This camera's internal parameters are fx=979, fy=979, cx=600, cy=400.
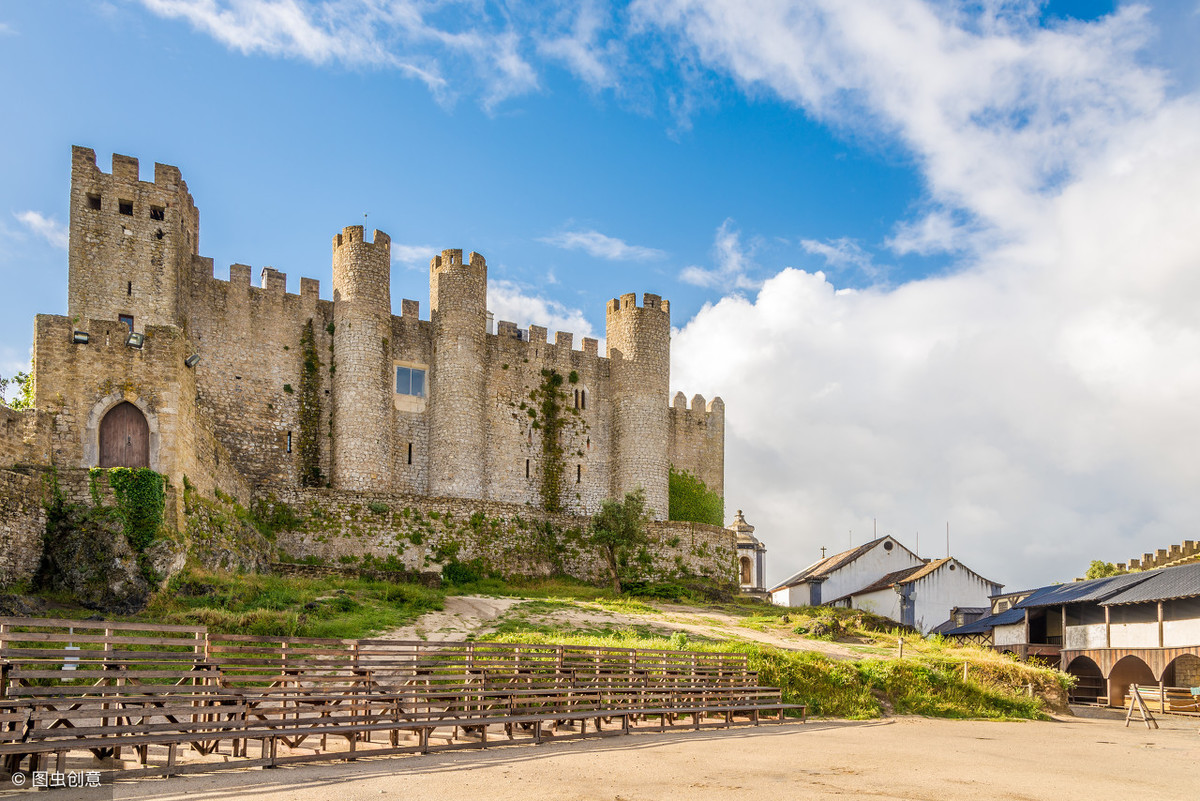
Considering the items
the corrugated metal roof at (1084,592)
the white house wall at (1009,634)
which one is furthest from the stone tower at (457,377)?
the corrugated metal roof at (1084,592)

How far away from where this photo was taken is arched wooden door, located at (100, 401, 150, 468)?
82.6 ft

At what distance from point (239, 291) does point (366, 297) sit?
15.5 feet

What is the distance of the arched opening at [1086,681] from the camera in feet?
107

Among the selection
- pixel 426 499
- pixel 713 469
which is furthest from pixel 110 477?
pixel 713 469

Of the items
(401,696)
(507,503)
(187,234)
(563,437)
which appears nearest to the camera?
(401,696)

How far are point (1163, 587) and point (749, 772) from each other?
68.2 feet

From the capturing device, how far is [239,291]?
3722cm

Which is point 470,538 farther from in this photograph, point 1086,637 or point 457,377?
point 1086,637

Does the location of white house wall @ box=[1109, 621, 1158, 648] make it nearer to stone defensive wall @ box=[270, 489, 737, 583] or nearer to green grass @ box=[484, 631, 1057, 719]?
green grass @ box=[484, 631, 1057, 719]

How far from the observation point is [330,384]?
→ 38.2 m

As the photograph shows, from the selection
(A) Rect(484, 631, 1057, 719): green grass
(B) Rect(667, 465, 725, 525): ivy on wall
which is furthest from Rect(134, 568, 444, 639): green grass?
(B) Rect(667, 465, 725, 525): ivy on wall

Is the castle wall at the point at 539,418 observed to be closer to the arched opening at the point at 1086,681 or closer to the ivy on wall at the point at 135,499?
the ivy on wall at the point at 135,499

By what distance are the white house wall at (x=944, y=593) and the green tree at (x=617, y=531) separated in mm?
13159

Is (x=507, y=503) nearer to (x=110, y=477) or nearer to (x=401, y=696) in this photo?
(x=110, y=477)
